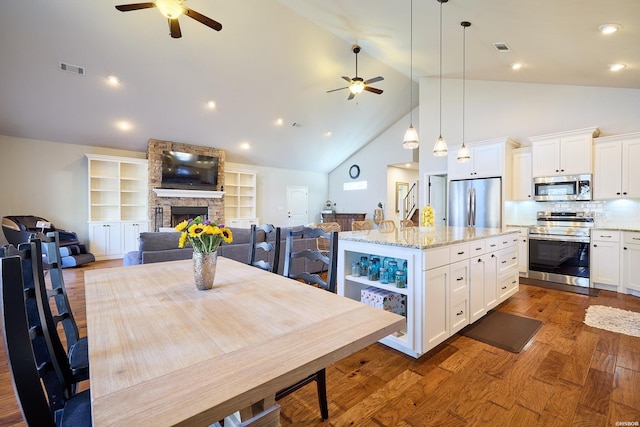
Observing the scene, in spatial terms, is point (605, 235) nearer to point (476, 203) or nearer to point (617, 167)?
point (617, 167)

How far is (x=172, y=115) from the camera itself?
21.4 ft

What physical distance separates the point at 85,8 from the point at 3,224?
438 centimetres

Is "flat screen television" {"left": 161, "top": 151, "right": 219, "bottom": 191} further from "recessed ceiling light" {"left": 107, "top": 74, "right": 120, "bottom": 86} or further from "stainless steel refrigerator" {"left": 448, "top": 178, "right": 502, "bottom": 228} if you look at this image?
"stainless steel refrigerator" {"left": 448, "top": 178, "right": 502, "bottom": 228}

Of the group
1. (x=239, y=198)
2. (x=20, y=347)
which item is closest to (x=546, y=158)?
(x=20, y=347)

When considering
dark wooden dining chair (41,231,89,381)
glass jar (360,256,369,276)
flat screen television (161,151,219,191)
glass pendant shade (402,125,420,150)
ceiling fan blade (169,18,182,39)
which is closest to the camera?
dark wooden dining chair (41,231,89,381)

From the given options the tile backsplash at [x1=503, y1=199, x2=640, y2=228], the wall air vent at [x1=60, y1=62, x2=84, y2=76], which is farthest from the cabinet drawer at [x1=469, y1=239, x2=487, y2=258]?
the wall air vent at [x1=60, y1=62, x2=84, y2=76]

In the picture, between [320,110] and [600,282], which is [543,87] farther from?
[320,110]

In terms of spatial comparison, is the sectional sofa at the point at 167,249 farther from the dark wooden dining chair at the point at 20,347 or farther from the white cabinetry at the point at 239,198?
the white cabinetry at the point at 239,198

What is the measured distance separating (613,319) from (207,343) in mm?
4144

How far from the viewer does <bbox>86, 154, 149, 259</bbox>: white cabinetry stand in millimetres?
6562

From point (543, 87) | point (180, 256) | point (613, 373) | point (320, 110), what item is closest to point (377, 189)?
point (320, 110)

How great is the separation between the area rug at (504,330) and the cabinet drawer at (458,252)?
0.76m

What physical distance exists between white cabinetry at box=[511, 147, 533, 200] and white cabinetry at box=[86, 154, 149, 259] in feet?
26.3

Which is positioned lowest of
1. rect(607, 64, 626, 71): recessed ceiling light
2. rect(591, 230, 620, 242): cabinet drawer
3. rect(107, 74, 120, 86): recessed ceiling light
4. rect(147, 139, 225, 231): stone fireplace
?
rect(591, 230, 620, 242): cabinet drawer
